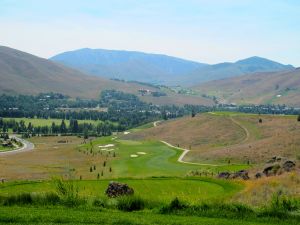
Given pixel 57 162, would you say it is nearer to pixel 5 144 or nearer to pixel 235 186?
pixel 5 144

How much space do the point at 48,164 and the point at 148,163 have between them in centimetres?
2634

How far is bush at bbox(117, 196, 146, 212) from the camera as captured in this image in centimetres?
2183

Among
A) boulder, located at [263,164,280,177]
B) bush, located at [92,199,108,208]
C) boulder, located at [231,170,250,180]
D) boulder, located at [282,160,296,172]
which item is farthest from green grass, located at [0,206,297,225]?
boulder, located at [231,170,250,180]

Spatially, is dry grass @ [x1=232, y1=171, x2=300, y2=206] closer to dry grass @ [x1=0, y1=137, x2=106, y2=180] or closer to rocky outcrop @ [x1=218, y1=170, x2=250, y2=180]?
rocky outcrop @ [x1=218, y1=170, x2=250, y2=180]

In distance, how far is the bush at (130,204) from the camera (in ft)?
71.6

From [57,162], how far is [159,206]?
291ft

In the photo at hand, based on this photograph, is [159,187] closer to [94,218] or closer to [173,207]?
[173,207]

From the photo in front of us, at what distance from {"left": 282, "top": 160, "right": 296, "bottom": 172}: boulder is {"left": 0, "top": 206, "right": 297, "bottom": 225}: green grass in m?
27.3

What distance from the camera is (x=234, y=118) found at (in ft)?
502

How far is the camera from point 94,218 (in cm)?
1897

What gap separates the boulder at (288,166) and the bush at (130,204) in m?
27.1

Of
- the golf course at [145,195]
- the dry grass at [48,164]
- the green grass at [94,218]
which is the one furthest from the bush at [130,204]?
the dry grass at [48,164]

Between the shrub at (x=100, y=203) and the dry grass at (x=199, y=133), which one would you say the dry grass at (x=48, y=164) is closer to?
the dry grass at (x=199, y=133)

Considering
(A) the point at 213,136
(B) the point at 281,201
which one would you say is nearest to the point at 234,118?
(A) the point at 213,136
